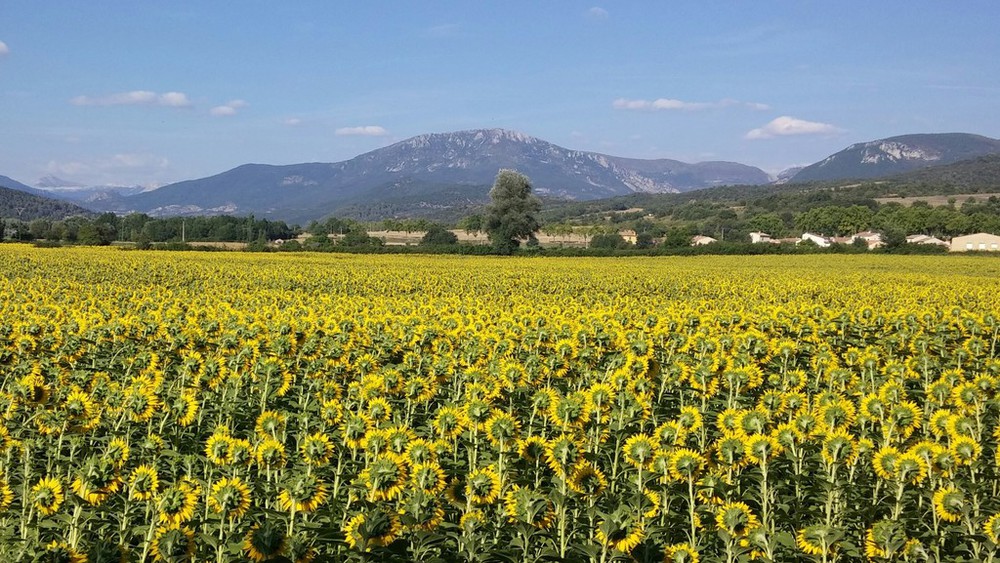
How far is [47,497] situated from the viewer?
3844 mm

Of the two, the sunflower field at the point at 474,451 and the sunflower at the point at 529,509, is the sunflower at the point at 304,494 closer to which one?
the sunflower field at the point at 474,451

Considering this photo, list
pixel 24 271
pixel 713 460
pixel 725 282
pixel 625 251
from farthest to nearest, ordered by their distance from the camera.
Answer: pixel 625 251
pixel 725 282
pixel 24 271
pixel 713 460

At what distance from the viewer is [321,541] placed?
12.2 feet

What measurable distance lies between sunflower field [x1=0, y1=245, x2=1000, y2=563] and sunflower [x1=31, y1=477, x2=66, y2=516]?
1 centimetres

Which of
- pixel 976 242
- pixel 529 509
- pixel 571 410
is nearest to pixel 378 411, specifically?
pixel 571 410

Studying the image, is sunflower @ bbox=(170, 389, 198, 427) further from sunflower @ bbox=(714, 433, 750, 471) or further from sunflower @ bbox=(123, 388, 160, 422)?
sunflower @ bbox=(714, 433, 750, 471)

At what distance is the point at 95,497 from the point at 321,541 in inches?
51.5

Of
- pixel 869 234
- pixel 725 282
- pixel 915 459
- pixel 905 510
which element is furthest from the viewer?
pixel 869 234

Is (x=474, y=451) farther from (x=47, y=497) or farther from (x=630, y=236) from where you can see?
(x=630, y=236)

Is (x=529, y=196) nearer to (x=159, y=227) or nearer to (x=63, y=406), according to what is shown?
(x=159, y=227)

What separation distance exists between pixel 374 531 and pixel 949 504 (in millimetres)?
3412

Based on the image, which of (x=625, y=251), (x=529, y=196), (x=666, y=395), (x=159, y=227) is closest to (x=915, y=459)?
(x=666, y=395)

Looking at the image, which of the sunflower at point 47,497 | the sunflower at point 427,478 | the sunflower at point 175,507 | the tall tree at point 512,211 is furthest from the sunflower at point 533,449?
the tall tree at point 512,211

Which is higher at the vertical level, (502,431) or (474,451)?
(502,431)
